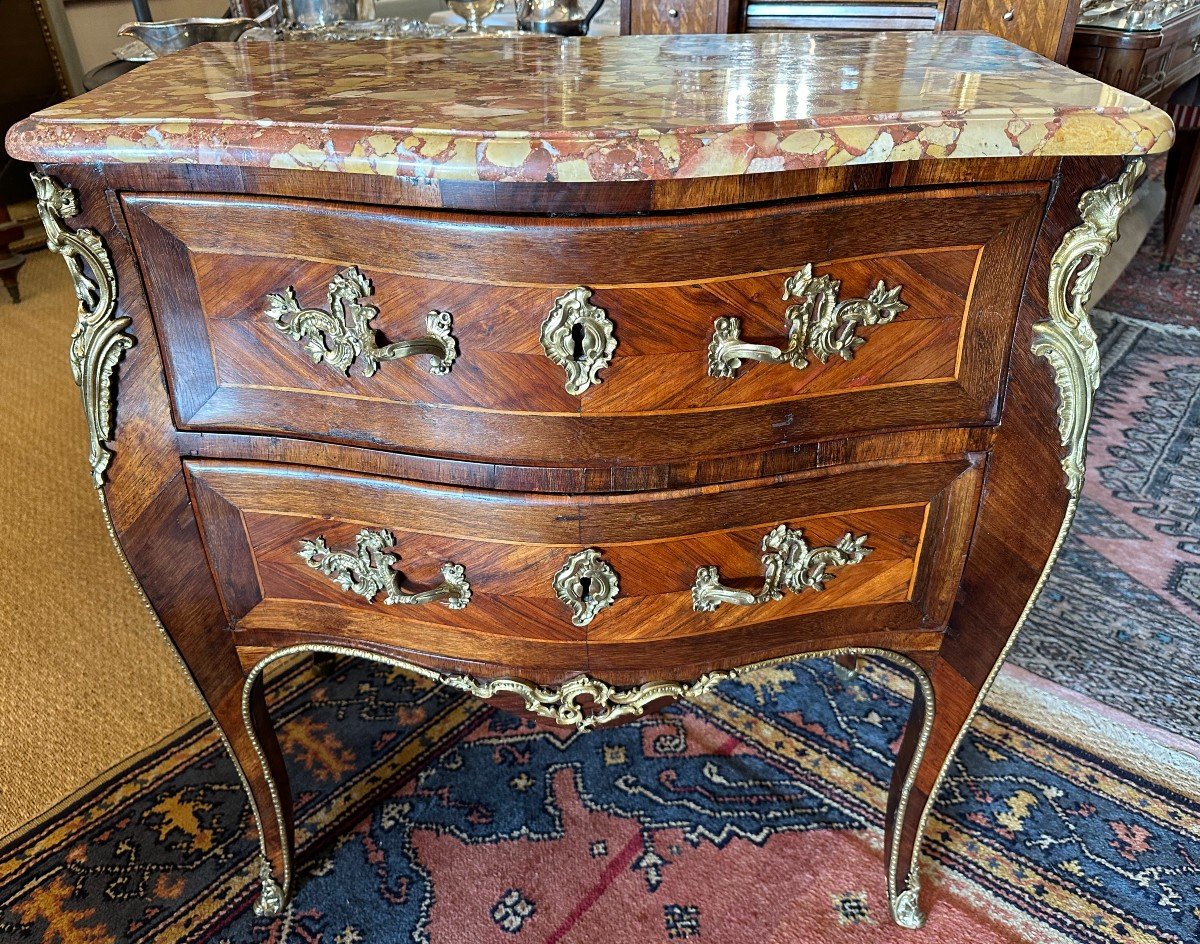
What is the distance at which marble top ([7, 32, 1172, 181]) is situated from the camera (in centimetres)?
58

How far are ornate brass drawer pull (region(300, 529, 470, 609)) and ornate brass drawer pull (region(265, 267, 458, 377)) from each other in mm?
165

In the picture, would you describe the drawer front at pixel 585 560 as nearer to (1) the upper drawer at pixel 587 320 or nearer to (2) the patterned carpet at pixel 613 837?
(1) the upper drawer at pixel 587 320

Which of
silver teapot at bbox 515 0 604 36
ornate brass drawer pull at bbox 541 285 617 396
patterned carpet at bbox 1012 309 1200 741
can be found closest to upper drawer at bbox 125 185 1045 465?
ornate brass drawer pull at bbox 541 285 617 396

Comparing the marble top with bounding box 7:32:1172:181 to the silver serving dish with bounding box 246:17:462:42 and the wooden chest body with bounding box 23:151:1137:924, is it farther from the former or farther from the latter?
the silver serving dish with bounding box 246:17:462:42

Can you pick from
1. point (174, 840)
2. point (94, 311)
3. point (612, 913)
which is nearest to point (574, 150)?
point (94, 311)

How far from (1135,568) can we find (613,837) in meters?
1.15

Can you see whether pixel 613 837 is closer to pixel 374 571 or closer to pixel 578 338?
pixel 374 571

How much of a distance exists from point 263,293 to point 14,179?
11.2ft

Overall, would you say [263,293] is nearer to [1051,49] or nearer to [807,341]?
[807,341]

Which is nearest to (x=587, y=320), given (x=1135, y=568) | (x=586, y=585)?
(x=586, y=585)

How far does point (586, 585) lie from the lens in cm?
78

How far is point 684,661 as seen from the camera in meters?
0.85

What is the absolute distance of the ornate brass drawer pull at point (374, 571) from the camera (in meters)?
0.79

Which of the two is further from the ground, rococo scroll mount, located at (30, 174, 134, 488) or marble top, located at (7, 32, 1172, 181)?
marble top, located at (7, 32, 1172, 181)
